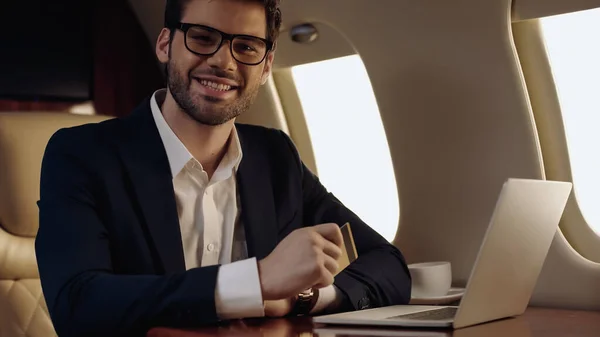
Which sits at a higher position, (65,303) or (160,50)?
(160,50)

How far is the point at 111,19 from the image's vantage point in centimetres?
336

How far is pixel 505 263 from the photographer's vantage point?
58.3 inches

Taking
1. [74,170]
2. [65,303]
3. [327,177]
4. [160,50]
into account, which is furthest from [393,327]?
[327,177]

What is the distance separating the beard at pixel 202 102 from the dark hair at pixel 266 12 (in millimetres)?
98

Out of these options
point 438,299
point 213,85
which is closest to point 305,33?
point 213,85

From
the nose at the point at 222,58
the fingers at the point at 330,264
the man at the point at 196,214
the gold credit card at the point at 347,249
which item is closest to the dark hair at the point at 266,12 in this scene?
the man at the point at 196,214

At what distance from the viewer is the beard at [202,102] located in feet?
6.10

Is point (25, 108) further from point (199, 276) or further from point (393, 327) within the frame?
point (393, 327)

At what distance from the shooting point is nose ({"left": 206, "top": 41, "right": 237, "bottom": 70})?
1823mm

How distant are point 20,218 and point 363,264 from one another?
106 centimetres

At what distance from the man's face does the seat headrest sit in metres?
0.69

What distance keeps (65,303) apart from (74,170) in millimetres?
287

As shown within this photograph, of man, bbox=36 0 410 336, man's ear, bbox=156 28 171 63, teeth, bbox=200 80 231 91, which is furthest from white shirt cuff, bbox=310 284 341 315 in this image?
man's ear, bbox=156 28 171 63

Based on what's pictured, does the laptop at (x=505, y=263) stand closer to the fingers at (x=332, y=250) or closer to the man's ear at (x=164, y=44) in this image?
the fingers at (x=332, y=250)
